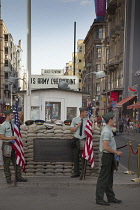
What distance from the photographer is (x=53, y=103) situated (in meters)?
13.6

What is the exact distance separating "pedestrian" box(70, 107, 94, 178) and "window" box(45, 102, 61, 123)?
14.7 feet

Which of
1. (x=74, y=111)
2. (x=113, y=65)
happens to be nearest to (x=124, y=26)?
(x=113, y=65)

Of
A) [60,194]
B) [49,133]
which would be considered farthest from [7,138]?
[60,194]

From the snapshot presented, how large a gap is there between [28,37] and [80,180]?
5.13 metres

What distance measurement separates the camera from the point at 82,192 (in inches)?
311

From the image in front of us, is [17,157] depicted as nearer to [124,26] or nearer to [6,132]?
[6,132]

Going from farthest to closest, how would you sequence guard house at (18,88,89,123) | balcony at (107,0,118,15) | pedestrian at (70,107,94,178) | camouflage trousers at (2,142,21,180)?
balcony at (107,0,118,15), guard house at (18,88,89,123), pedestrian at (70,107,94,178), camouflage trousers at (2,142,21,180)

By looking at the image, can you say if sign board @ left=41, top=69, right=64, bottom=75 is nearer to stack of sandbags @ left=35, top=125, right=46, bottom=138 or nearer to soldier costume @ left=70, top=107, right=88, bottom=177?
stack of sandbags @ left=35, top=125, right=46, bottom=138

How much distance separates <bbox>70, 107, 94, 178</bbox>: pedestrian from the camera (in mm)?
8977

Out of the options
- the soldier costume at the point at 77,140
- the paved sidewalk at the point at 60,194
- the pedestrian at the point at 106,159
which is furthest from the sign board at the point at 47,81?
the pedestrian at the point at 106,159

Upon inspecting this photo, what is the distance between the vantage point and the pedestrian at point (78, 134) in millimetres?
8977

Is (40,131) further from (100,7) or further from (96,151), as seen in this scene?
(100,7)

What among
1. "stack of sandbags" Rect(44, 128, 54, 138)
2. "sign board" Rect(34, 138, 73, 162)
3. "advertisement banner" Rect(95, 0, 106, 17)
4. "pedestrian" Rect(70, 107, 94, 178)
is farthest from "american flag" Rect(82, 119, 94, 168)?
"advertisement banner" Rect(95, 0, 106, 17)

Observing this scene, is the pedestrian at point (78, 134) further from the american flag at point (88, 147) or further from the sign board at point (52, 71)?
the sign board at point (52, 71)
